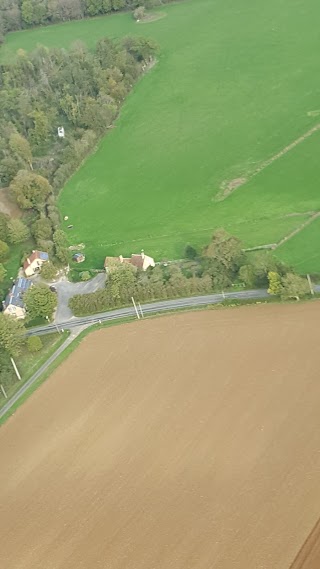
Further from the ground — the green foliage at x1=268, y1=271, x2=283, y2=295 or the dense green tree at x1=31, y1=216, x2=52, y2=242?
the dense green tree at x1=31, y1=216, x2=52, y2=242

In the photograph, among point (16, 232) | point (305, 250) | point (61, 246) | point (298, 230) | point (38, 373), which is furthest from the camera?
point (16, 232)

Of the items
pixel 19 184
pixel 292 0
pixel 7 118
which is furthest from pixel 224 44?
pixel 19 184

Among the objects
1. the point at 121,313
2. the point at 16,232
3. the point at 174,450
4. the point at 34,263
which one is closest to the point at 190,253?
the point at 121,313

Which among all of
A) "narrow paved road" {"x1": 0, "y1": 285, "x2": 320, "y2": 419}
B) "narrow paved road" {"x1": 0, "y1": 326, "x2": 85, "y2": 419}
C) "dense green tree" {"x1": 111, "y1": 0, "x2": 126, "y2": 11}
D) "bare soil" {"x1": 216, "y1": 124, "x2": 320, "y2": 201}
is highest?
"dense green tree" {"x1": 111, "y1": 0, "x2": 126, "y2": 11}

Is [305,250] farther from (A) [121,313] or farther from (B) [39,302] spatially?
(B) [39,302]

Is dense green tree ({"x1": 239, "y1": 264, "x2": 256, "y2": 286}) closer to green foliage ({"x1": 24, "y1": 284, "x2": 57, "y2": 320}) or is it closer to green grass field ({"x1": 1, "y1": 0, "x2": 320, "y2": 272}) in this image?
green grass field ({"x1": 1, "y1": 0, "x2": 320, "y2": 272})

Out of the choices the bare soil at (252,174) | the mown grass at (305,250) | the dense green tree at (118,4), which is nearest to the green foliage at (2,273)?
the bare soil at (252,174)

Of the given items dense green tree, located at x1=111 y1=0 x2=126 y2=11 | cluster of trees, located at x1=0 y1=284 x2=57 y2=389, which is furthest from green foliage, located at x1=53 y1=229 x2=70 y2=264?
dense green tree, located at x1=111 y1=0 x2=126 y2=11
